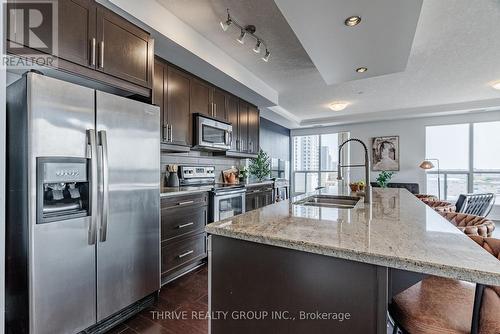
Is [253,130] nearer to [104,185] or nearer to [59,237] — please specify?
[104,185]

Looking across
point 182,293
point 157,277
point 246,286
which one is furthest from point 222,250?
point 182,293

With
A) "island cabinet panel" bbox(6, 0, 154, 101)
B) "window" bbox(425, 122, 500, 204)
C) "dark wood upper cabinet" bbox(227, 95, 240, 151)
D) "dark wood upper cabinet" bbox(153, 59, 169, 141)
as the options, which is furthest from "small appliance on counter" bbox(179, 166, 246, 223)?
"window" bbox(425, 122, 500, 204)

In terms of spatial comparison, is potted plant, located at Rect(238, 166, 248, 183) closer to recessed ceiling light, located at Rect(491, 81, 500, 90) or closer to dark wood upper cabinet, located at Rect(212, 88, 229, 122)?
dark wood upper cabinet, located at Rect(212, 88, 229, 122)

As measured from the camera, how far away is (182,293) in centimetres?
231

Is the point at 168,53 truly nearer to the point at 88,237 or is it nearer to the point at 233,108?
the point at 233,108

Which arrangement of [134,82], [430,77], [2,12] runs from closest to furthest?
[2,12], [134,82], [430,77]

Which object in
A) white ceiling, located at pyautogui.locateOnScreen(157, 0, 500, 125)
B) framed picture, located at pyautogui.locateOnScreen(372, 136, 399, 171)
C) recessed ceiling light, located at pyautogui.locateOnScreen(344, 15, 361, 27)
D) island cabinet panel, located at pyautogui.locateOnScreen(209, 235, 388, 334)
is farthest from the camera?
framed picture, located at pyautogui.locateOnScreen(372, 136, 399, 171)

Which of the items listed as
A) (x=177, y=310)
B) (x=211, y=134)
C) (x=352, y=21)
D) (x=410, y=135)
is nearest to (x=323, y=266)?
(x=177, y=310)

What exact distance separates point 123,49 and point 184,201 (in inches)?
60.1

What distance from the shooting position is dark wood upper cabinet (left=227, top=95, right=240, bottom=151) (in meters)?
3.85

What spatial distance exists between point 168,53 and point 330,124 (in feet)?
17.8

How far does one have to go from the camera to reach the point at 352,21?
1.94 m

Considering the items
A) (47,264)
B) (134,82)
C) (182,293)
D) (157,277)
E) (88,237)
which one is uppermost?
(134,82)

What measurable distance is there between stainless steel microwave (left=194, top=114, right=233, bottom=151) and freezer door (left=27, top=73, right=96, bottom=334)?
1.55 metres
